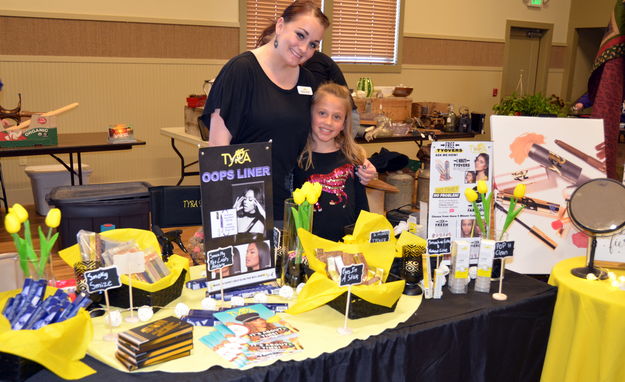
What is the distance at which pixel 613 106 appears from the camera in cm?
246

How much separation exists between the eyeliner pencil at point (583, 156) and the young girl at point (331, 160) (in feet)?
2.71

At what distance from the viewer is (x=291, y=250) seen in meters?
1.79

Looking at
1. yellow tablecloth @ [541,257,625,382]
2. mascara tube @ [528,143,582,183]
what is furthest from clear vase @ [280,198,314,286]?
mascara tube @ [528,143,582,183]

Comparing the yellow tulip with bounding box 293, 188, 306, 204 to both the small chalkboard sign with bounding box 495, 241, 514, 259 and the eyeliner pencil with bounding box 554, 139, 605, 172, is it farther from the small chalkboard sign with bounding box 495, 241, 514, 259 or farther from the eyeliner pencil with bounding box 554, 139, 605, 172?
the eyeliner pencil with bounding box 554, 139, 605, 172

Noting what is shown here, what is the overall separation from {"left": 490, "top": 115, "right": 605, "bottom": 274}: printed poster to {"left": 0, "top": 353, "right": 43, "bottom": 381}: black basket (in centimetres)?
178

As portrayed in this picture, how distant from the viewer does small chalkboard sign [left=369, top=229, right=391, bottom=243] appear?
1792 millimetres

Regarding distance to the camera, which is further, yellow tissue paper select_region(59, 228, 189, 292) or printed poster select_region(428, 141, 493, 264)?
printed poster select_region(428, 141, 493, 264)

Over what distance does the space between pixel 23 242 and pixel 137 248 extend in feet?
1.00

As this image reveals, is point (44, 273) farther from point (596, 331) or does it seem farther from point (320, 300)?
point (596, 331)

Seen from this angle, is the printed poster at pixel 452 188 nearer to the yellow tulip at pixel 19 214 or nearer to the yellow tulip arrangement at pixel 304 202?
the yellow tulip arrangement at pixel 304 202

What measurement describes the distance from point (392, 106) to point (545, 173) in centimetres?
341

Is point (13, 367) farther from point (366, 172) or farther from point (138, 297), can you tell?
point (366, 172)

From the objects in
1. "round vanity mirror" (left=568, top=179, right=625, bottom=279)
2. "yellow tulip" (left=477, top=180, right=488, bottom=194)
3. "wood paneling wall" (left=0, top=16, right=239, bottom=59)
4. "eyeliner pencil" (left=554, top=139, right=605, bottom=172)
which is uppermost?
"wood paneling wall" (left=0, top=16, right=239, bottom=59)

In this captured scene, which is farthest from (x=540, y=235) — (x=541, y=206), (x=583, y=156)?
(x=583, y=156)
